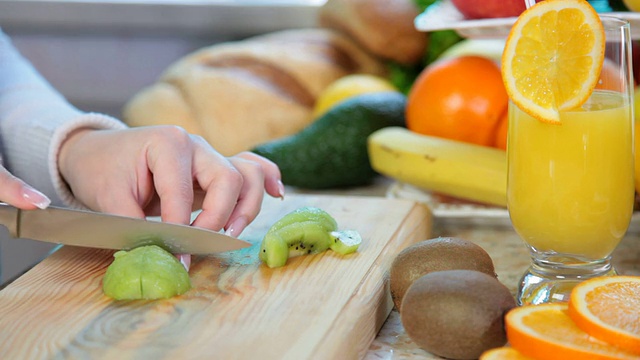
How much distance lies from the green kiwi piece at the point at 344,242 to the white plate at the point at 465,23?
1.30ft

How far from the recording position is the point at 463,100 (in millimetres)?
1468

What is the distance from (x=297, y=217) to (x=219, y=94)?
924 millimetres

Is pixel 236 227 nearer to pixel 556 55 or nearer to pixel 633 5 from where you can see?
pixel 556 55

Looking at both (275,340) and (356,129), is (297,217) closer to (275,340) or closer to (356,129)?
(275,340)

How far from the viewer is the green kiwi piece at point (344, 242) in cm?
104

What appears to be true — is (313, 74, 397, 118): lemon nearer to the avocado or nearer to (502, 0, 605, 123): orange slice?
the avocado

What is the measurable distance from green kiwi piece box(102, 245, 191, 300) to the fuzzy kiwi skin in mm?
274

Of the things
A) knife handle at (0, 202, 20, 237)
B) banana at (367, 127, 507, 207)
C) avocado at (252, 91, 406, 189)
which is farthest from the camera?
avocado at (252, 91, 406, 189)

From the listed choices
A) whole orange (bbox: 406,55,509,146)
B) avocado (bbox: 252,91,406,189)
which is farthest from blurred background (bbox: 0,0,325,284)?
whole orange (bbox: 406,55,509,146)

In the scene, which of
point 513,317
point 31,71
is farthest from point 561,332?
point 31,71

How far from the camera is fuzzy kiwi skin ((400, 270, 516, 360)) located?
30.0 inches

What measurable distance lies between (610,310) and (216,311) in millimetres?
397

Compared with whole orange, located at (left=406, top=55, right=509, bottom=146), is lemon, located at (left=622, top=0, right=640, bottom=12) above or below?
above

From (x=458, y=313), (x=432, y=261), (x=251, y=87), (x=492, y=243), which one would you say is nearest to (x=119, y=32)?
(x=251, y=87)
